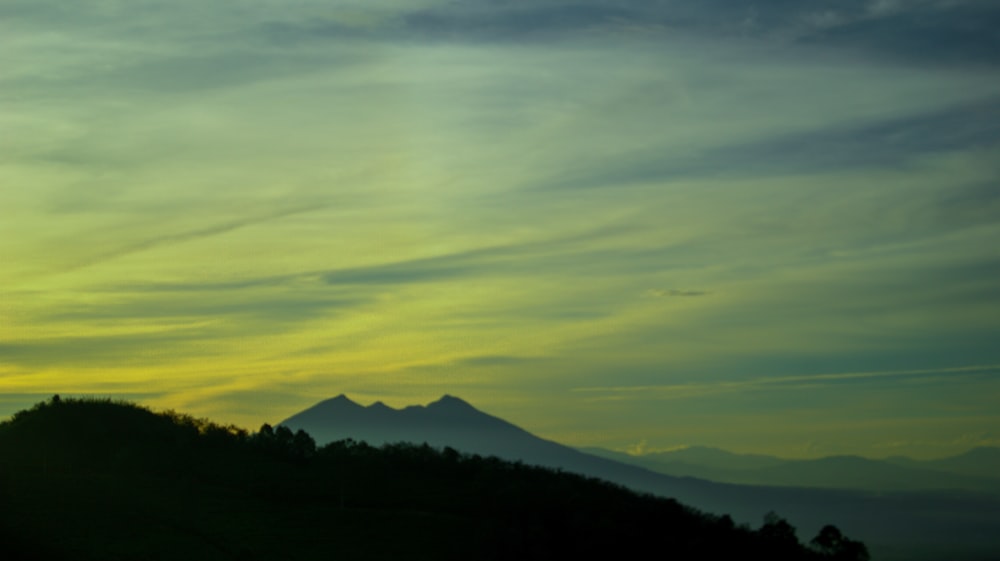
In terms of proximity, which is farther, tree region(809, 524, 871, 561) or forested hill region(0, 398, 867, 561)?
tree region(809, 524, 871, 561)

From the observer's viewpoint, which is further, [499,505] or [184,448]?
[184,448]

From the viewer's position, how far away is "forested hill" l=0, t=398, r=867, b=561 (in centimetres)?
9625

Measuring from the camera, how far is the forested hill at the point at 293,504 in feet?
316

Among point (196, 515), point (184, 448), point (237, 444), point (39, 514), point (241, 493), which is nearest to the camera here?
point (39, 514)

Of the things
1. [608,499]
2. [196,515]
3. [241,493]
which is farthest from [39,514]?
[608,499]

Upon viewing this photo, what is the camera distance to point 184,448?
131 metres

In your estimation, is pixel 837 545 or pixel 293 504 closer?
pixel 293 504

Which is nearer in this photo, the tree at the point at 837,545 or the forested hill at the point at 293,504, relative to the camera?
the forested hill at the point at 293,504

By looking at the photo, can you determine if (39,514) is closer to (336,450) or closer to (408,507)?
(408,507)

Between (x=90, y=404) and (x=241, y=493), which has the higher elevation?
(x=90, y=404)

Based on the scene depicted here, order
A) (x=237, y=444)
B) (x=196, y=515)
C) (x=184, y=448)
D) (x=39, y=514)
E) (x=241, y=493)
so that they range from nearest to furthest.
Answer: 1. (x=39, y=514)
2. (x=196, y=515)
3. (x=241, y=493)
4. (x=184, y=448)
5. (x=237, y=444)

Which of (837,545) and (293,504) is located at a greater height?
(293,504)

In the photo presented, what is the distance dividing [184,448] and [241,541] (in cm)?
3659

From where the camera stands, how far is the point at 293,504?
390ft
